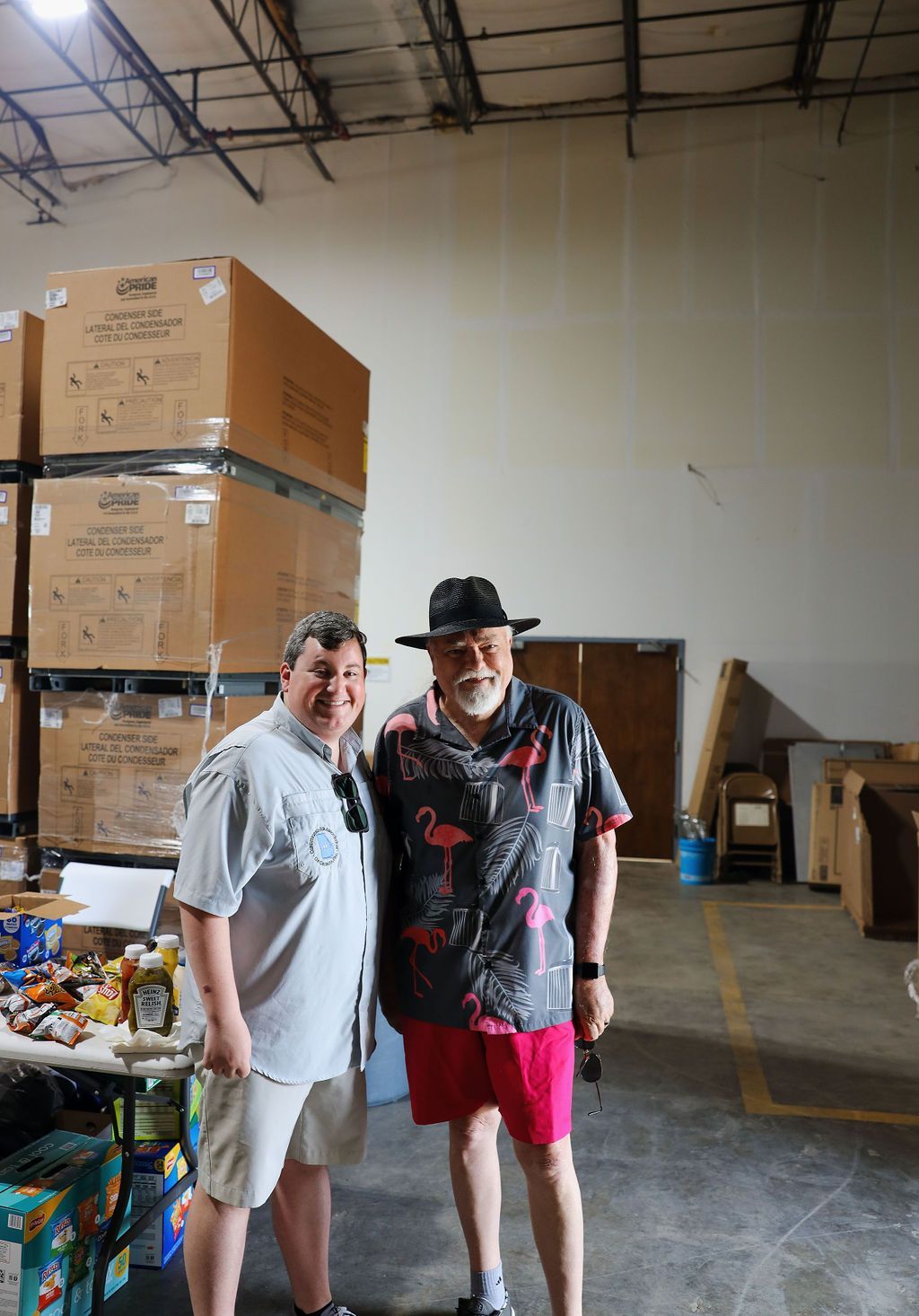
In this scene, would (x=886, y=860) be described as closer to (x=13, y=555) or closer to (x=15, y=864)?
(x=15, y=864)

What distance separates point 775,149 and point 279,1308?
29.4 ft

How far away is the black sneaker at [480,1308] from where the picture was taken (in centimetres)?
222

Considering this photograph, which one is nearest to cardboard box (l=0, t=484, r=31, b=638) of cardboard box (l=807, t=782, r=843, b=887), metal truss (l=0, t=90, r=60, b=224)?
cardboard box (l=807, t=782, r=843, b=887)

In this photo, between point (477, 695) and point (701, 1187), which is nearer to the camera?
point (477, 695)

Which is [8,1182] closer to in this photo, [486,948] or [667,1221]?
[486,948]

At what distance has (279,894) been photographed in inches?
74.4

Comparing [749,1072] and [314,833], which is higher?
[314,833]

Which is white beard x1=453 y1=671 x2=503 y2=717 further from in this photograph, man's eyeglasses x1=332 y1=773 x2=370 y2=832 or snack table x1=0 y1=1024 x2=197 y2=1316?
snack table x1=0 y1=1024 x2=197 y2=1316

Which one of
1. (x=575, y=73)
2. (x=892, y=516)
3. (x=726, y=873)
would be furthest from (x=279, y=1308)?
(x=575, y=73)

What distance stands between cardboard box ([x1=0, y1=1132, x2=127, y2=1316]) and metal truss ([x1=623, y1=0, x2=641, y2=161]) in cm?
770

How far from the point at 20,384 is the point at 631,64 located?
6088mm

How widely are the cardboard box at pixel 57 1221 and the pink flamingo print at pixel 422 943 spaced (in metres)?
0.94

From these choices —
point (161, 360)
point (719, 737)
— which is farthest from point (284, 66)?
point (719, 737)

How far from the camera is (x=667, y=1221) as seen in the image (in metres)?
2.73
